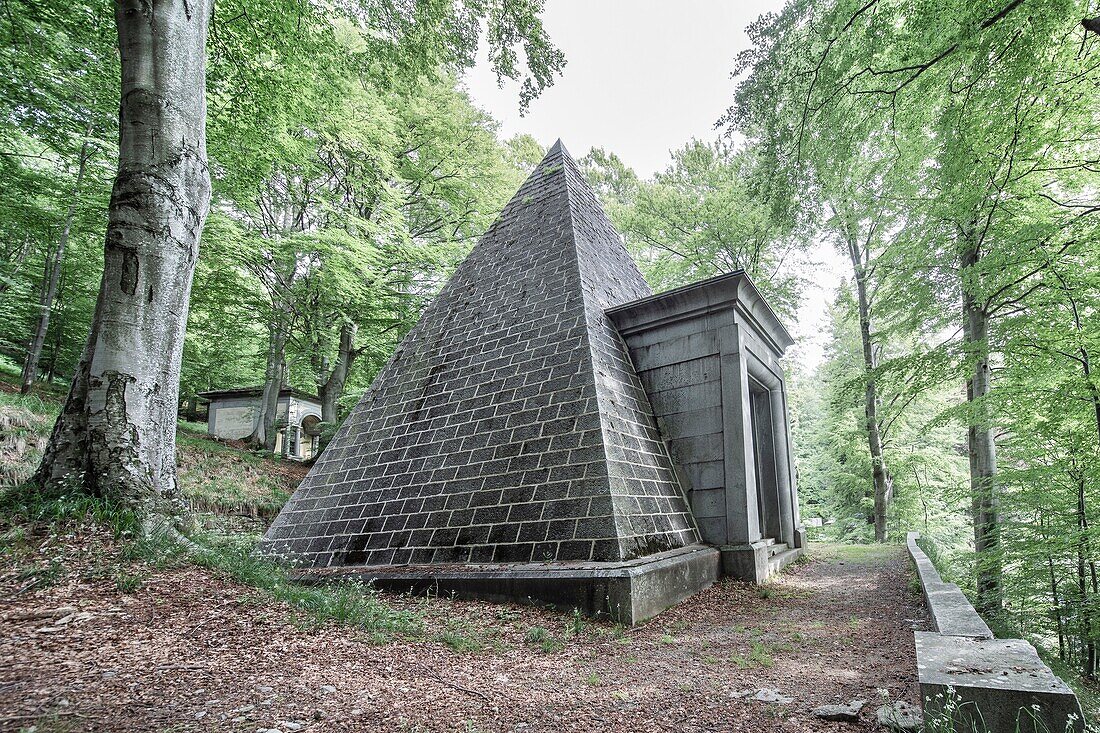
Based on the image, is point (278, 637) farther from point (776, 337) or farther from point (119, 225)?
point (776, 337)

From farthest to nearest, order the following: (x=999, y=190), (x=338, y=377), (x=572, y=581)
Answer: (x=338, y=377), (x=999, y=190), (x=572, y=581)

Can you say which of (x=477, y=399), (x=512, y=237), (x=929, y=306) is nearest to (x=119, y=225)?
(x=477, y=399)

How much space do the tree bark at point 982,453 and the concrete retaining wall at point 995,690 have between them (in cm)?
429

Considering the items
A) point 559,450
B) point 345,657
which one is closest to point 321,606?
point 345,657

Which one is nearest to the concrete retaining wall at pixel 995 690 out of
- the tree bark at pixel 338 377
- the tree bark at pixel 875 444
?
the tree bark at pixel 875 444

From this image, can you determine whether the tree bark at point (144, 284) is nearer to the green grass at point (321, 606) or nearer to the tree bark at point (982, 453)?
the green grass at point (321, 606)

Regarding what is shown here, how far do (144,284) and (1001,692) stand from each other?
18.3 ft

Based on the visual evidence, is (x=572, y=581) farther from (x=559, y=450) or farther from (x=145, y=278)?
(x=145, y=278)

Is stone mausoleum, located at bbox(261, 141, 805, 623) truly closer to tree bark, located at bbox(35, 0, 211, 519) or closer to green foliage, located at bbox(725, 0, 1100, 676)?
green foliage, located at bbox(725, 0, 1100, 676)

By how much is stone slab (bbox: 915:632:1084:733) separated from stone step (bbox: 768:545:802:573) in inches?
243

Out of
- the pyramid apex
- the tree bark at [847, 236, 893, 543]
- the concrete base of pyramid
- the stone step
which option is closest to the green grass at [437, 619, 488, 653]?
the concrete base of pyramid

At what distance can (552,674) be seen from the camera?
3443mm

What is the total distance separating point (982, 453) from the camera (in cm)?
775

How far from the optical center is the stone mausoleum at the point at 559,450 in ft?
18.3
